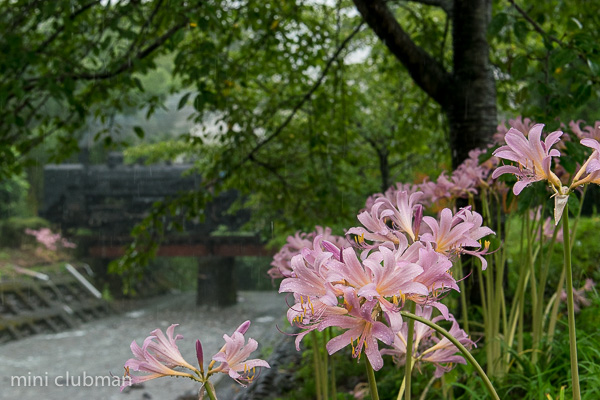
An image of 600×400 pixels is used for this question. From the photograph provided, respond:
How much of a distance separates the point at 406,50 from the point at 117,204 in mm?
19592

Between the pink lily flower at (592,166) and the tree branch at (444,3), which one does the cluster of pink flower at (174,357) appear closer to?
the pink lily flower at (592,166)

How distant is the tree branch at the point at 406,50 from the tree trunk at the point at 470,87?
71 millimetres

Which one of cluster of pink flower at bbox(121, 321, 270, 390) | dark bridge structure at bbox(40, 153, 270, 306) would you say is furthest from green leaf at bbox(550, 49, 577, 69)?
dark bridge structure at bbox(40, 153, 270, 306)

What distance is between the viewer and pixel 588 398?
56.0 inches

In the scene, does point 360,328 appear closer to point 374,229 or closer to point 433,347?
point 374,229

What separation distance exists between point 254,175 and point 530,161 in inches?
147

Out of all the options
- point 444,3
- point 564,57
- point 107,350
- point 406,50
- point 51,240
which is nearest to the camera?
point 564,57

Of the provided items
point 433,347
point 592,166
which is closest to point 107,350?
point 433,347

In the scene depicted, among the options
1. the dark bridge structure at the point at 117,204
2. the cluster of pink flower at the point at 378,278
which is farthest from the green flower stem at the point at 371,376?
the dark bridge structure at the point at 117,204

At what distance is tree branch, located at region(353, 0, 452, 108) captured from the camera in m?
2.61

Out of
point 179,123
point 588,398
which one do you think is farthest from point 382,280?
point 179,123

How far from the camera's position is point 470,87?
107 inches

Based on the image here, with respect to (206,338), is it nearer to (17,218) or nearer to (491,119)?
Answer: (17,218)

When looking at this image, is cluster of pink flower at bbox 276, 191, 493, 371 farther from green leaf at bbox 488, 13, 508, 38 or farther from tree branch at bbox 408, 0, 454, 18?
tree branch at bbox 408, 0, 454, 18
